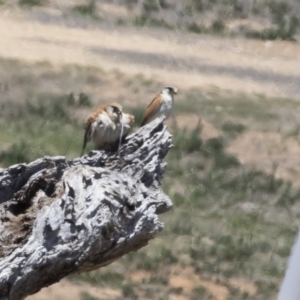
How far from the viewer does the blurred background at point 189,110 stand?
27.9 ft

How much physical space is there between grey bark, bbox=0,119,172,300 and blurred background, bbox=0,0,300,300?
2.88m

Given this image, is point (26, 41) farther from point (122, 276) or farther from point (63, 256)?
point (63, 256)

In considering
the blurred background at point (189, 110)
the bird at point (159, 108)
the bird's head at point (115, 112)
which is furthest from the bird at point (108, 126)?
the bird at point (159, 108)

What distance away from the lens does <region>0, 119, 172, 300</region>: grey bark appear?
435 centimetres

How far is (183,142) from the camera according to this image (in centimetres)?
1196

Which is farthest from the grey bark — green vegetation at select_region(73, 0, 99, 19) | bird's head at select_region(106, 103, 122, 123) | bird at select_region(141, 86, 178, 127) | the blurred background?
green vegetation at select_region(73, 0, 99, 19)

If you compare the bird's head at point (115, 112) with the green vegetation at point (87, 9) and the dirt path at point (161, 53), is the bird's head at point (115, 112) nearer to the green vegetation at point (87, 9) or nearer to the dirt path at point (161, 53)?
the dirt path at point (161, 53)

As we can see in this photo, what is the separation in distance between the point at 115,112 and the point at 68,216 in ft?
8.95

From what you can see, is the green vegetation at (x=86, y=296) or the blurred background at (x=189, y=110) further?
the blurred background at (x=189, y=110)

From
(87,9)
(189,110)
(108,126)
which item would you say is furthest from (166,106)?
(87,9)

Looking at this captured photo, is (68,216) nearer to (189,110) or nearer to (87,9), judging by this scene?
(189,110)

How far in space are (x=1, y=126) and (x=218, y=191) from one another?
312 cm

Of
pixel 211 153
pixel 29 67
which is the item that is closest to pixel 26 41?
pixel 29 67

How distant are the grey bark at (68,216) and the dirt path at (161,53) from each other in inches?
418
